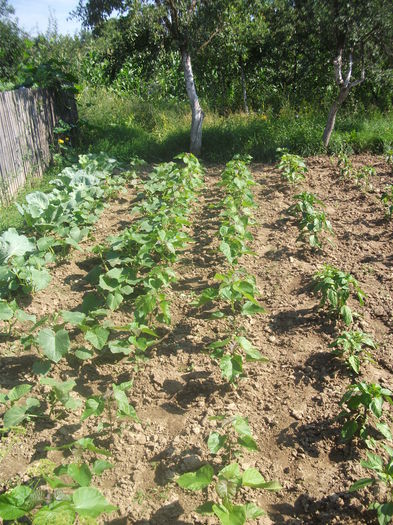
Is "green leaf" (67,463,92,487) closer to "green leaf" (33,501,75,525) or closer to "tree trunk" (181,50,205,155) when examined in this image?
"green leaf" (33,501,75,525)

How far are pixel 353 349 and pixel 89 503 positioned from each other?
1.96m

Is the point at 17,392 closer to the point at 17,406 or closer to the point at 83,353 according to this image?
the point at 17,406

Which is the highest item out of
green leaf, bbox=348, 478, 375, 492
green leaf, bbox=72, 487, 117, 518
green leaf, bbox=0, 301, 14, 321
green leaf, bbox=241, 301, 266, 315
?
green leaf, bbox=0, 301, 14, 321

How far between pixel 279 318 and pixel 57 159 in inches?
245

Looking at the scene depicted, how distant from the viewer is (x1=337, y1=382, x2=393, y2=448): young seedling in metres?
2.63

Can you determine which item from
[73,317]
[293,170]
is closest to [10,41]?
[293,170]

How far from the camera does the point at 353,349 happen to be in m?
3.26

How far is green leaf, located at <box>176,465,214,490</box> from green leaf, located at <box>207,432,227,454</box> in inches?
8.4

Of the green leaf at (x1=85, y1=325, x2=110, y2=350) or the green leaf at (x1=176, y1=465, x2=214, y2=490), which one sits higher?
the green leaf at (x1=85, y1=325, x2=110, y2=350)

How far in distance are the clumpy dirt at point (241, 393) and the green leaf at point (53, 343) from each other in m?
0.28

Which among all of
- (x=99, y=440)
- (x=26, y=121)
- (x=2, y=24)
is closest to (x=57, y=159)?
(x=26, y=121)

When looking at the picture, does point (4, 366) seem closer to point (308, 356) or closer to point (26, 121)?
point (308, 356)

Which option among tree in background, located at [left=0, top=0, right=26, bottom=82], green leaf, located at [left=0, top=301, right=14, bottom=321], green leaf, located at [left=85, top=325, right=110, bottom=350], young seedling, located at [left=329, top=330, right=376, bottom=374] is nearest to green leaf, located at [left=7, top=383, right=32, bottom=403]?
green leaf, located at [left=85, top=325, right=110, bottom=350]

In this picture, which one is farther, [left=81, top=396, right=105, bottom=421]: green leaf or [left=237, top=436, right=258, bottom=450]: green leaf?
[left=81, top=396, right=105, bottom=421]: green leaf
